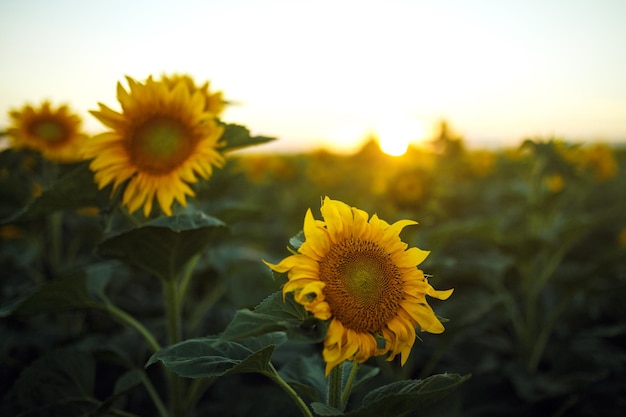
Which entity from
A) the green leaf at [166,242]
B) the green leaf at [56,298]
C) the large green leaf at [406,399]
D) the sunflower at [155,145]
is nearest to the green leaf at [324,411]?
the large green leaf at [406,399]

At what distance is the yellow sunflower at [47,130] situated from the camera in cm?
Answer: 267

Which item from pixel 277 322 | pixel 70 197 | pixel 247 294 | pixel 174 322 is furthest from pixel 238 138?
pixel 247 294

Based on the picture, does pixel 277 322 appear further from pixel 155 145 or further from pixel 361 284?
pixel 155 145

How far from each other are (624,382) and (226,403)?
2290 millimetres

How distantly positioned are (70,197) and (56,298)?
37 cm

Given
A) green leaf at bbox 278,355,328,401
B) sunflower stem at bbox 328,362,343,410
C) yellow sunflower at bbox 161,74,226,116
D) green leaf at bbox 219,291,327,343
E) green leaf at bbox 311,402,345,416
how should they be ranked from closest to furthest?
green leaf at bbox 219,291,327,343, green leaf at bbox 311,402,345,416, sunflower stem at bbox 328,362,343,410, green leaf at bbox 278,355,328,401, yellow sunflower at bbox 161,74,226,116

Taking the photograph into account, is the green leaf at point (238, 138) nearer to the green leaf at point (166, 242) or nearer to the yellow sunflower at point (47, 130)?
the green leaf at point (166, 242)

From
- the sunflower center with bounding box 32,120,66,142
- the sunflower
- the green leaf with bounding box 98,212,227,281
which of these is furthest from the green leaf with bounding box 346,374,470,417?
the sunflower center with bounding box 32,120,66,142

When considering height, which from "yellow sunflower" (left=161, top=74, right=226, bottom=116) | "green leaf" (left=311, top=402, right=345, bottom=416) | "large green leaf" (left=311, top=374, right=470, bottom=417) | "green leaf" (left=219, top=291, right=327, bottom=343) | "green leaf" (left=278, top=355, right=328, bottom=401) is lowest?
"green leaf" (left=278, top=355, right=328, bottom=401)

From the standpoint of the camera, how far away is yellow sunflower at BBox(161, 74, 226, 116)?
1.90m

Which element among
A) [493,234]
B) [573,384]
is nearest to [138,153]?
A: [493,234]

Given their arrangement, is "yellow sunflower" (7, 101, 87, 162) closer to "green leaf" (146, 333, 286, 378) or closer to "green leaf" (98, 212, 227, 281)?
"green leaf" (98, 212, 227, 281)

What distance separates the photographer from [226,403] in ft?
8.44

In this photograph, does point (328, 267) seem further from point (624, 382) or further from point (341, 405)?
point (624, 382)
